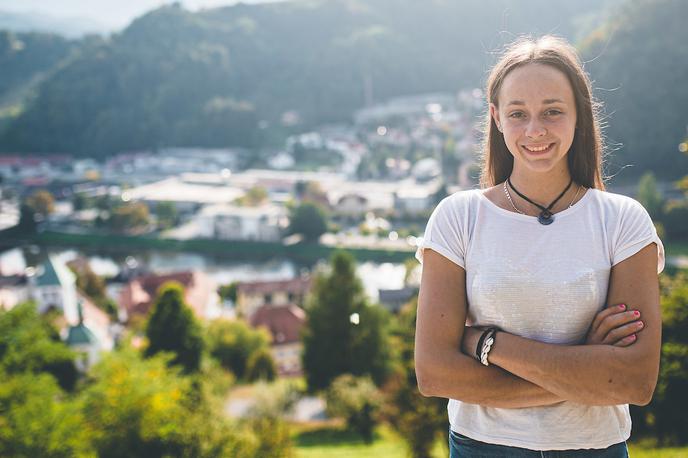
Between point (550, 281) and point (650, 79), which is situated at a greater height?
point (650, 79)

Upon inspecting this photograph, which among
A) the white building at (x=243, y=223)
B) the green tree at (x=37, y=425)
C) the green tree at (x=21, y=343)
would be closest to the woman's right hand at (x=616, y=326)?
the green tree at (x=37, y=425)

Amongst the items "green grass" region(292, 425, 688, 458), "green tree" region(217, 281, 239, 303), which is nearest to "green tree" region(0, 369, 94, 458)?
"green grass" region(292, 425, 688, 458)

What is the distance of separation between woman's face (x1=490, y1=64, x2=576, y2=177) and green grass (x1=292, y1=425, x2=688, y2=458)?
5.20 meters

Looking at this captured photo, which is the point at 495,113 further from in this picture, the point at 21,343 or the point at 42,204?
the point at 42,204

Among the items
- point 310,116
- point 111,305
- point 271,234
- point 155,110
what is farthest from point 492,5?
point 111,305

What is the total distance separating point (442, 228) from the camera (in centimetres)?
99

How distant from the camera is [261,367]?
10375mm

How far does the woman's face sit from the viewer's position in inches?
38.5

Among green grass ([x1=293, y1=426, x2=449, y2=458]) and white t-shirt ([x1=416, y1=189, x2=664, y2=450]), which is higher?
white t-shirt ([x1=416, y1=189, x2=664, y2=450])

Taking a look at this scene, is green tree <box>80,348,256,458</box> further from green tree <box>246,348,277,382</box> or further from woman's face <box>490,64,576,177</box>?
woman's face <box>490,64,576,177</box>

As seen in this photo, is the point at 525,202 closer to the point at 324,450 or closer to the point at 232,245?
the point at 324,450

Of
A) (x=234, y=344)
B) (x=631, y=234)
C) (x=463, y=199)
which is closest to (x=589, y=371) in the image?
(x=631, y=234)

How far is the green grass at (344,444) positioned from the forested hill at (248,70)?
1440 inches

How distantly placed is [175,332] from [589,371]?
9.15m
